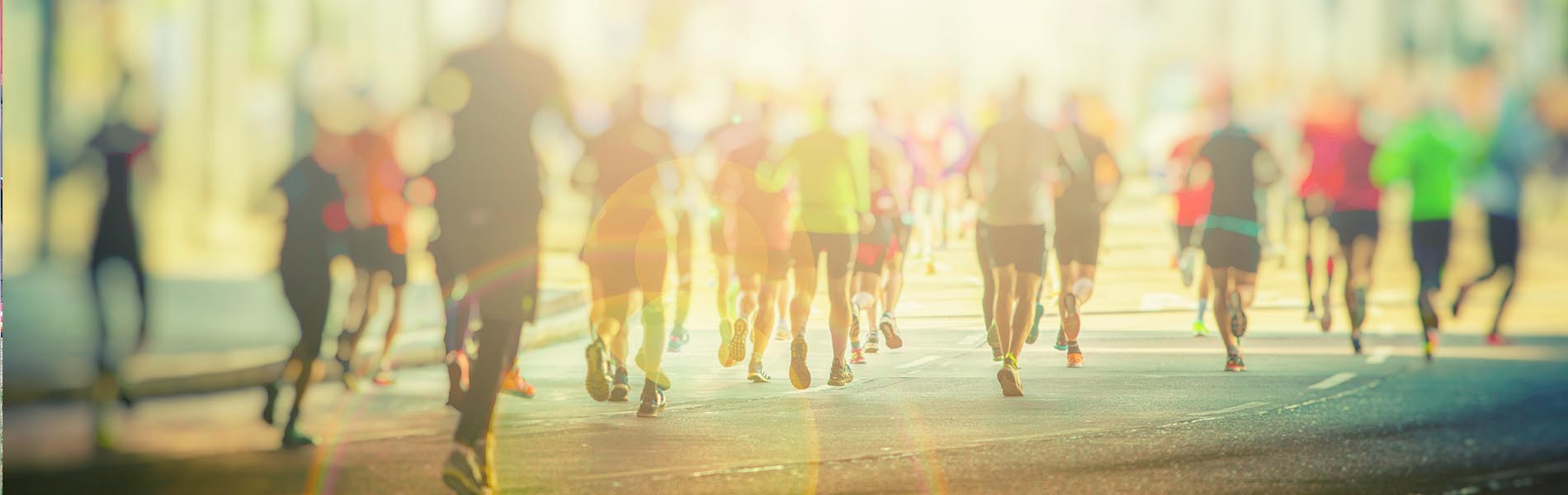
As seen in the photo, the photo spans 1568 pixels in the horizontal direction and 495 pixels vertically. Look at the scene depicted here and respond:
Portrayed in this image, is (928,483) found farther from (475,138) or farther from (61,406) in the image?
(61,406)

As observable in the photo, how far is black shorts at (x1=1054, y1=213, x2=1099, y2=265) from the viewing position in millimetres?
5262

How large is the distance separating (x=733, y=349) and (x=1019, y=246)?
42.6 inches

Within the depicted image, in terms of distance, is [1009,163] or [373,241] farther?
[1009,163]

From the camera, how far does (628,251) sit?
5242 mm

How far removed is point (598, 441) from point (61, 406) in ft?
5.43

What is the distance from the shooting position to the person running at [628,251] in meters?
5.04

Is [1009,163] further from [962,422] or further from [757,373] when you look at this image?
[757,373]

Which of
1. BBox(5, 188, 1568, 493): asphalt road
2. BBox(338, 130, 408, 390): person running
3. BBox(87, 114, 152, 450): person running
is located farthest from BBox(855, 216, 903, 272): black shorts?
BBox(87, 114, 152, 450): person running

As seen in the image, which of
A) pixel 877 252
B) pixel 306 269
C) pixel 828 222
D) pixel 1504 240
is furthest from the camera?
pixel 828 222

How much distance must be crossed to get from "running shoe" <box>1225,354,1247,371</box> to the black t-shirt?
1.82 feet

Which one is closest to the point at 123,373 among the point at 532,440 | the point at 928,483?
the point at 532,440

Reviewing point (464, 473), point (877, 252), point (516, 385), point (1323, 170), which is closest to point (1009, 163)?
point (877, 252)

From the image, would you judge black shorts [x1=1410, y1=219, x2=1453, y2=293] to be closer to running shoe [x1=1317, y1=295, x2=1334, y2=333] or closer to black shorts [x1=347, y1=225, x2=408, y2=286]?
running shoe [x1=1317, y1=295, x2=1334, y2=333]

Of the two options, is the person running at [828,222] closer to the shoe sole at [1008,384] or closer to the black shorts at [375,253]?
the shoe sole at [1008,384]
